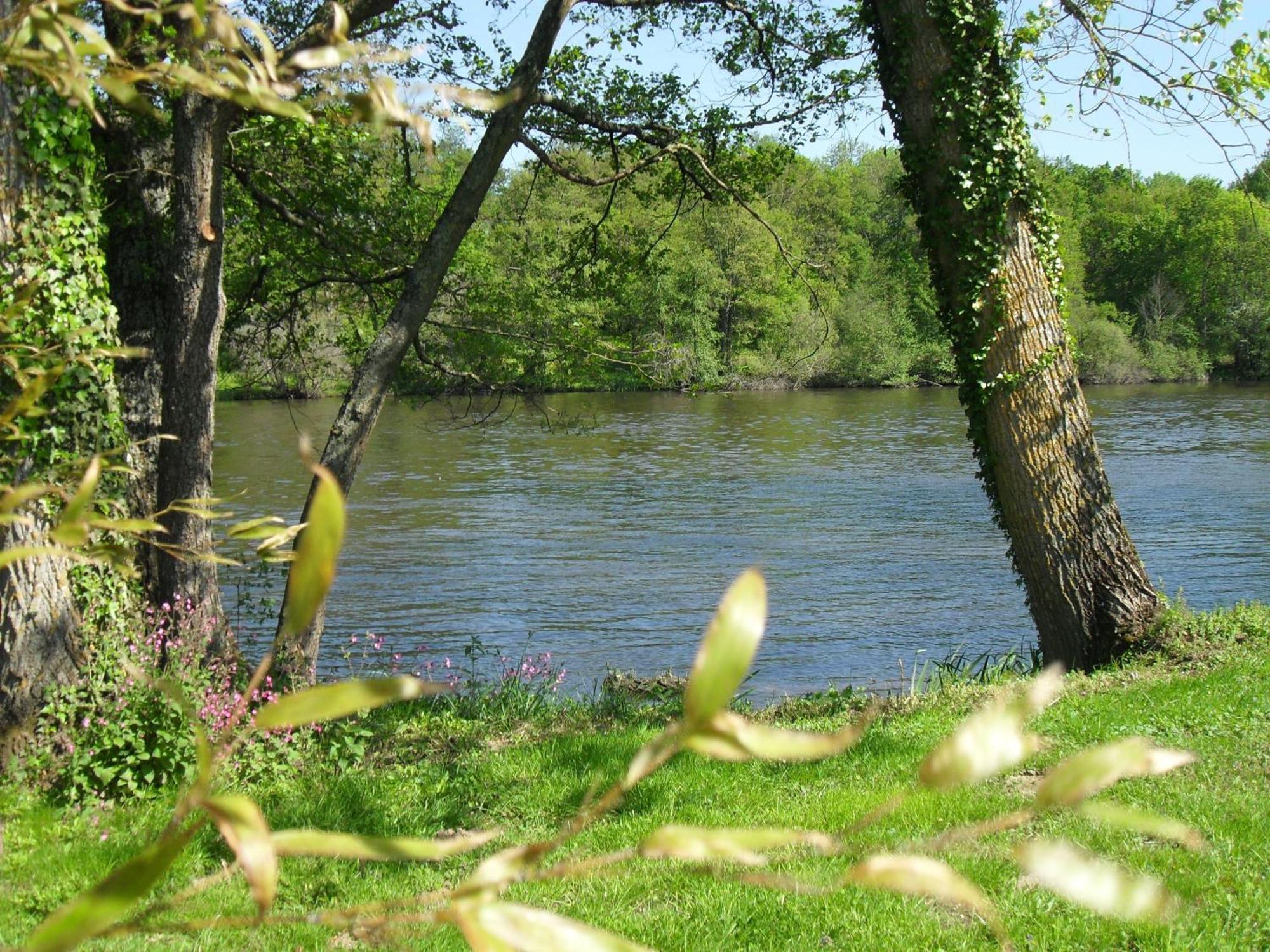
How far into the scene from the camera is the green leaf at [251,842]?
1.97 ft

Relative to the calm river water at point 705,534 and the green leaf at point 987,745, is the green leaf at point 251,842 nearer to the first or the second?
the green leaf at point 987,745

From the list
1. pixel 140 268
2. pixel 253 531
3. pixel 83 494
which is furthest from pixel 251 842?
pixel 140 268

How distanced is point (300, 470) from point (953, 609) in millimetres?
16492

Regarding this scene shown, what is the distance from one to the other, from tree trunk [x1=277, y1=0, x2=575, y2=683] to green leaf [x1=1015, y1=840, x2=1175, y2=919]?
6300 millimetres

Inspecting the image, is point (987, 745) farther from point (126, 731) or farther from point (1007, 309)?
point (1007, 309)

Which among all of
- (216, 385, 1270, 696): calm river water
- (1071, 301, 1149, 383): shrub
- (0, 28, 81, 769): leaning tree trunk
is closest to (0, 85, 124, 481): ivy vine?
(0, 28, 81, 769): leaning tree trunk

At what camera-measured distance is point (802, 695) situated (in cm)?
920

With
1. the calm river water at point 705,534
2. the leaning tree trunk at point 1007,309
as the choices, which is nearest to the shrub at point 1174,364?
the calm river water at point 705,534

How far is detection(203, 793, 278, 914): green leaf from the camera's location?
60cm

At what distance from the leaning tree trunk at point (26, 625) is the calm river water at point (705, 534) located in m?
1.52

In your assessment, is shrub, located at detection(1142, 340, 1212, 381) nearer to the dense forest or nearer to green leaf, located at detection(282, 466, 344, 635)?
the dense forest

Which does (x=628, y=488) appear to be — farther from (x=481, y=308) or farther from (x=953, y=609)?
(x=481, y=308)

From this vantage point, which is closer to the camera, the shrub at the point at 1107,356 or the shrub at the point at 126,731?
the shrub at the point at 126,731

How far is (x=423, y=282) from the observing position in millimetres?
7027
